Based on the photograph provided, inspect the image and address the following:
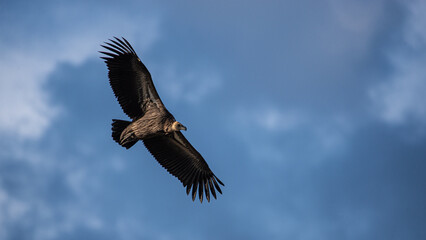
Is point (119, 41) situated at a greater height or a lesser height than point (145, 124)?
greater

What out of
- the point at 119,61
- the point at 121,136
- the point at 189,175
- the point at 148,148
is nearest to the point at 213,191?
the point at 189,175

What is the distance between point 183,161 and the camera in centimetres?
1944

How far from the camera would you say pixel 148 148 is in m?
19.2

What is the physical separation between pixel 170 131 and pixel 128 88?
1.80 meters

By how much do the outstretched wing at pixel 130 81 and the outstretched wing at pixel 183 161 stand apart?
1456 millimetres

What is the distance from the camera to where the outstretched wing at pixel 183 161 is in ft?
63.0

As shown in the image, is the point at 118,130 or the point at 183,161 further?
the point at 183,161

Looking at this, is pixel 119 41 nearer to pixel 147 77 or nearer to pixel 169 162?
pixel 147 77

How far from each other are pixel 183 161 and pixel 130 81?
3.24m

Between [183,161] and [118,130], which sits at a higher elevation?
[183,161]

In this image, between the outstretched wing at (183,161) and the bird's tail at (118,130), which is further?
the outstretched wing at (183,161)

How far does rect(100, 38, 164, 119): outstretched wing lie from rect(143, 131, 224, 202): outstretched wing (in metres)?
1.46

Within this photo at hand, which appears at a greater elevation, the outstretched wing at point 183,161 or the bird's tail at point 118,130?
the outstretched wing at point 183,161

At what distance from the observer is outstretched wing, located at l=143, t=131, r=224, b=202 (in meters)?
19.2
